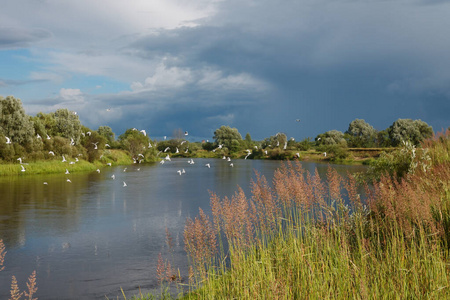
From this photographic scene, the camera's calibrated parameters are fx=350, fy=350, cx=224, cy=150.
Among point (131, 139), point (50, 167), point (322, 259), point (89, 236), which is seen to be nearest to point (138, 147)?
point (131, 139)

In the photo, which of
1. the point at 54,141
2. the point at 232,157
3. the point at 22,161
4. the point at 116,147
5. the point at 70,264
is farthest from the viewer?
the point at 232,157

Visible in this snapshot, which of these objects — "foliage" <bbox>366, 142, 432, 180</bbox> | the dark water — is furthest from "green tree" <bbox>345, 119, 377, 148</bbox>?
"foliage" <bbox>366, 142, 432, 180</bbox>

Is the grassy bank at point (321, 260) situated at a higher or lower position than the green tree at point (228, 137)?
lower

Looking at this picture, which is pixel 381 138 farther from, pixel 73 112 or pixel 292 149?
pixel 73 112

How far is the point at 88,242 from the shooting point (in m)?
14.5

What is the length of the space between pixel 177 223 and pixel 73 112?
46.5 meters

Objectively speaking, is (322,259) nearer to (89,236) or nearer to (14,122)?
(89,236)

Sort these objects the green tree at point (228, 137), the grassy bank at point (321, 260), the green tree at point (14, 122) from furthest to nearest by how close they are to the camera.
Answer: the green tree at point (228, 137) → the green tree at point (14, 122) → the grassy bank at point (321, 260)

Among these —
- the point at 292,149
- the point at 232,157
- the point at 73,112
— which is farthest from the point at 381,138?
the point at 73,112

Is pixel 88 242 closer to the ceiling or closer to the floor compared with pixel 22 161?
closer to the floor

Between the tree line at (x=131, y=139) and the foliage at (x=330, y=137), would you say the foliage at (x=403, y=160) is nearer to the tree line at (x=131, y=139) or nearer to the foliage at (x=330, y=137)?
the tree line at (x=131, y=139)

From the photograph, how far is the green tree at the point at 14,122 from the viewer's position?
4291 centimetres

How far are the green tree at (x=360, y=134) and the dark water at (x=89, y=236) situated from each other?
68.0 meters

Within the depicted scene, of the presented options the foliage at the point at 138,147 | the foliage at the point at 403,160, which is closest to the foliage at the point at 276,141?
the foliage at the point at 138,147
